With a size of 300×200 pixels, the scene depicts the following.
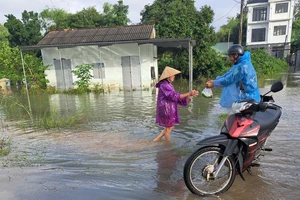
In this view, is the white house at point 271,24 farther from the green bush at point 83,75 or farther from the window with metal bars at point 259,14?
the green bush at point 83,75

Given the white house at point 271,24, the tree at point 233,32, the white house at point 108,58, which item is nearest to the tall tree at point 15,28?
the white house at point 108,58

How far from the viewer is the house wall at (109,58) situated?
48.1 feet

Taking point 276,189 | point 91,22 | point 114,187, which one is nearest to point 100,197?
point 114,187

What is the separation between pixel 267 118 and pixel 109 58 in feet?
43.4

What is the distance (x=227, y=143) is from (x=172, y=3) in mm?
19033

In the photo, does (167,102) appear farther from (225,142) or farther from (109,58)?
(109,58)

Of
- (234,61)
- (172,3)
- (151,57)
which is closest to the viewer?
(234,61)

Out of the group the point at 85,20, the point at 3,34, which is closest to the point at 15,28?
the point at 85,20

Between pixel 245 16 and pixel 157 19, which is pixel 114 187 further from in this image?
pixel 245 16

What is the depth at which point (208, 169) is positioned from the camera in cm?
267

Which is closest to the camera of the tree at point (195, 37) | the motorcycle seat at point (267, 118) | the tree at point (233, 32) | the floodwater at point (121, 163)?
the motorcycle seat at point (267, 118)

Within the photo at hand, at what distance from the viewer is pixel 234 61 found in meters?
3.23

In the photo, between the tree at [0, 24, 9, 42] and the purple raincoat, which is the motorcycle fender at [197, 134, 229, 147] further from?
the tree at [0, 24, 9, 42]

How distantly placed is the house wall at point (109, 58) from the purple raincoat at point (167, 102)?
10472mm
